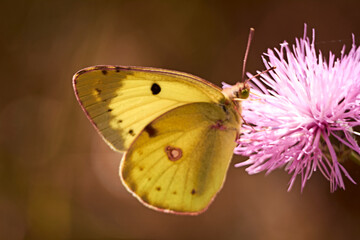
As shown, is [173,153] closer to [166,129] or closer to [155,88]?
[166,129]

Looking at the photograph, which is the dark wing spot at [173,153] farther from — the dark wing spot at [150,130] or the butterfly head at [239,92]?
the butterfly head at [239,92]

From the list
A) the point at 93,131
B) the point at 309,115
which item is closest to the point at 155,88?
the point at 309,115

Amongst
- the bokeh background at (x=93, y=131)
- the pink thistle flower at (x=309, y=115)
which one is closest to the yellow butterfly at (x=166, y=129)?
the pink thistle flower at (x=309, y=115)

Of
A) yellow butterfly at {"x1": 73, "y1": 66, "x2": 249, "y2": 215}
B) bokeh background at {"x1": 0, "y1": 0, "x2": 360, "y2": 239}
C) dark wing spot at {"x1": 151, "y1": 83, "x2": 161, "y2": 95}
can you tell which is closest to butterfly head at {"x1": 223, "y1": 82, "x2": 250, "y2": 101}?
yellow butterfly at {"x1": 73, "y1": 66, "x2": 249, "y2": 215}

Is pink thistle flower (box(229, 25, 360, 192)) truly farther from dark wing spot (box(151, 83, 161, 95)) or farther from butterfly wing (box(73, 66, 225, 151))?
dark wing spot (box(151, 83, 161, 95))

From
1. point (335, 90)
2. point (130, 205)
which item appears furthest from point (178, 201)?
point (130, 205)

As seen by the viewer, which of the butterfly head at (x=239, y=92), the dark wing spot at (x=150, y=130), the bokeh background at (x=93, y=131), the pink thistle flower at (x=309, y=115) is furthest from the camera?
the bokeh background at (x=93, y=131)

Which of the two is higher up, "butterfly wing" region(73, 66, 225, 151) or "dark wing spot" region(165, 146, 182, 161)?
"butterfly wing" region(73, 66, 225, 151)
